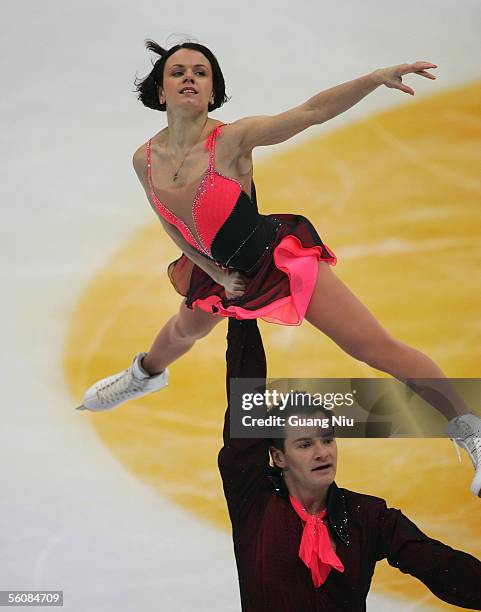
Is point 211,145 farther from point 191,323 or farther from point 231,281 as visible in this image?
point 191,323

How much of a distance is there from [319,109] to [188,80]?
51 centimetres

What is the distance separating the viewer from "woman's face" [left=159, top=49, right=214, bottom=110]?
10.8 feet

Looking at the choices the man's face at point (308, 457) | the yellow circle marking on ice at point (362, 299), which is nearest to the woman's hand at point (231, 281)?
the man's face at point (308, 457)

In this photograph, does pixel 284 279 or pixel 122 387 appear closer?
pixel 284 279

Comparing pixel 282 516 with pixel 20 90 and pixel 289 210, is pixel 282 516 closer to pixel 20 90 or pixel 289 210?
pixel 289 210

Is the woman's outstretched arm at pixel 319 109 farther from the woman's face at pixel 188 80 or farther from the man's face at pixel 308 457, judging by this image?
the man's face at pixel 308 457

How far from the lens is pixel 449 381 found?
11.1 feet

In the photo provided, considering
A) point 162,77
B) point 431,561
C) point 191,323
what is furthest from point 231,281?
point 431,561

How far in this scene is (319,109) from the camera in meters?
3.07

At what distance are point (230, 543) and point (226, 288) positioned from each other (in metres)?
1.20

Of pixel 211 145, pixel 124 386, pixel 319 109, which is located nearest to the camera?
pixel 319 109

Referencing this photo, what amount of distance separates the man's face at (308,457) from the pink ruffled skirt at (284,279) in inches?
14.9

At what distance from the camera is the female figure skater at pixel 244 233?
3285 millimetres

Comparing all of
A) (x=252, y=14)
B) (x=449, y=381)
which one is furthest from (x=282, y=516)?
(x=252, y=14)
